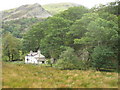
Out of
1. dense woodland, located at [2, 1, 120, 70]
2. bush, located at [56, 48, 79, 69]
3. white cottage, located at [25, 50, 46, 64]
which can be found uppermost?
dense woodland, located at [2, 1, 120, 70]

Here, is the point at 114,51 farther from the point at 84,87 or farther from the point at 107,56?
the point at 84,87

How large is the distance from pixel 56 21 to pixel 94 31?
12.1m

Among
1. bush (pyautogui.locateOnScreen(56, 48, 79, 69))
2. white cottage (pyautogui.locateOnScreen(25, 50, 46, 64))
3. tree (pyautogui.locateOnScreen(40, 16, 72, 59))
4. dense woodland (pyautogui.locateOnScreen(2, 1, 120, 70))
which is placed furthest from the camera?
white cottage (pyautogui.locateOnScreen(25, 50, 46, 64))

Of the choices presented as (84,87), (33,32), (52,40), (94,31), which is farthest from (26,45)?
(84,87)

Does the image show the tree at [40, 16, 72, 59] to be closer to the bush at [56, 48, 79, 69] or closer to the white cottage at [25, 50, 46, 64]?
the bush at [56, 48, 79, 69]

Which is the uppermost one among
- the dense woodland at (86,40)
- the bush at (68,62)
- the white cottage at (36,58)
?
the dense woodland at (86,40)

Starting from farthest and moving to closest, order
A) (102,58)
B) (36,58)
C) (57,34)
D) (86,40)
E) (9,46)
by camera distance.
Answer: (9,46), (36,58), (57,34), (86,40), (102,58)

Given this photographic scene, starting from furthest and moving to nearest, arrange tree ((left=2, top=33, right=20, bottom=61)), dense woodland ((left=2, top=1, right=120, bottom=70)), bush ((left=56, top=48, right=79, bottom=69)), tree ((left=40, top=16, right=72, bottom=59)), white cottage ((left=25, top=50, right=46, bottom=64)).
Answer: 1. tree ((left=2, top=33, right=20, bottom=61))
2. white cottage ((left=25, top=50, right=46, bottom=64))
3. tree ((left=40, top=16, right=72, bottom=59))
4. bush ((left=56, top=48, right=79, bottom=69))
5. dense woodland ((left=2, top=1, right=120, bottom=70))

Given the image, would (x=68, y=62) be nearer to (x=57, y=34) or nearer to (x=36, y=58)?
(x=57, y=34)

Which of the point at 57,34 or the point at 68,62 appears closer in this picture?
the point at 68,62

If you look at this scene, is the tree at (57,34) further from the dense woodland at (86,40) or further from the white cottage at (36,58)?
the white cottage at (36,58)

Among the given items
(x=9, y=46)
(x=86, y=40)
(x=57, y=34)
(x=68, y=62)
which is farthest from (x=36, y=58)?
(x=86, y=40)

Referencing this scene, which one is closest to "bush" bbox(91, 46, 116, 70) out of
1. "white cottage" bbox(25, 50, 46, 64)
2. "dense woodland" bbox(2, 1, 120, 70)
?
"dense woodland" bbox(2, 1, 120, 70)

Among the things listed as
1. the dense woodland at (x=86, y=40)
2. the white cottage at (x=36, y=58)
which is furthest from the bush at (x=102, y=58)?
the white cottage at (x=36, y=58)
